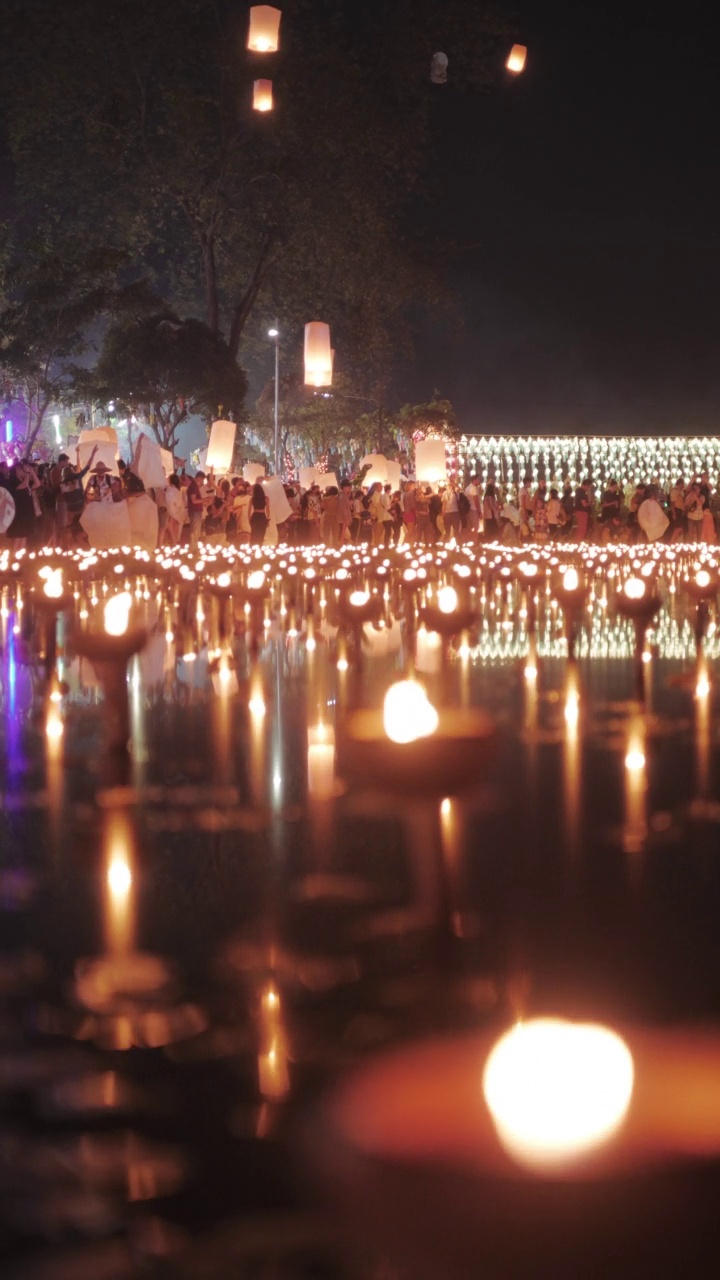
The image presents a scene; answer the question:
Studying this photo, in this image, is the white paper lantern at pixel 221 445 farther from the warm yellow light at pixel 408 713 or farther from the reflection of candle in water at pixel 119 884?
the reflection of candle in water at pixel 119 884

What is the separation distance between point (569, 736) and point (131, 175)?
35.2 m

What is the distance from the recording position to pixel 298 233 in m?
42.6

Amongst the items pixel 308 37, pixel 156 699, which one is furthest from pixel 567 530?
pixel 156 699

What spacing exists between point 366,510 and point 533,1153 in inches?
1438

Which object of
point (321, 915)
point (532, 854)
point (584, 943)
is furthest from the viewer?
point (532, 854)

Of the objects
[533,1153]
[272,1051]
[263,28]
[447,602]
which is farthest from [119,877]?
[263,28]

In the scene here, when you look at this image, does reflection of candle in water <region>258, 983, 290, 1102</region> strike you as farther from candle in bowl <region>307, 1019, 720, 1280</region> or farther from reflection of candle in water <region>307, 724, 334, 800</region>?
reflection of candle in water <region>307, 724, 334, 800</region>

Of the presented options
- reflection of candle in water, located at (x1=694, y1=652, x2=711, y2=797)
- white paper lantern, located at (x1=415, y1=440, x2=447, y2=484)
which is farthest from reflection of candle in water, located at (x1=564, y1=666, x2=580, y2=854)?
white paper lantern, located at (x1=415, y1=440, x2=447, y2=484)

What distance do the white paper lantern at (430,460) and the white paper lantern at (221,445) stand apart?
5.52 m

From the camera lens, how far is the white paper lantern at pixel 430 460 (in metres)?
44.6

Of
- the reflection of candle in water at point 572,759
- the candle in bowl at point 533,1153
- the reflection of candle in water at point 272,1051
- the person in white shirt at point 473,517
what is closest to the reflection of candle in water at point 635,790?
the reflection of candle in water at point 572,759

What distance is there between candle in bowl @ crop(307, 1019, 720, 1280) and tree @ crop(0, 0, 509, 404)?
124 feet

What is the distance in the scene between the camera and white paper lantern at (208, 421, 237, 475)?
40.1m

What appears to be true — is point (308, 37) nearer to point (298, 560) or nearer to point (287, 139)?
point (287, 139)
